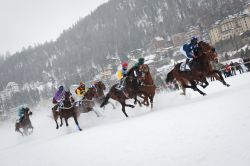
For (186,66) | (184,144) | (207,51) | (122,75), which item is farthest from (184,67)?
(184,144)

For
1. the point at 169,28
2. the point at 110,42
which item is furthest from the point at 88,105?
the point at 110,42

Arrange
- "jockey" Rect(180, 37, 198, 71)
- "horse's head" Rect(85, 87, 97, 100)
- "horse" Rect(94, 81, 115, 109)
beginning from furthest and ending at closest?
"horse" Rect(94, 81, 115, 109)
"horse's head" Rect(85, 87, 97, 100)
"jockey" Rect(180, 37, 198, 71)

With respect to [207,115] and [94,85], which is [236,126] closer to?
[207,115]

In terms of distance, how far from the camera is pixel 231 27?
116188 millimetres

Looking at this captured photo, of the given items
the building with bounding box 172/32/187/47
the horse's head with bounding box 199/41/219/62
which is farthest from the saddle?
the building with bounding box 172/32/187/47

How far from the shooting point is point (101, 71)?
543 feet

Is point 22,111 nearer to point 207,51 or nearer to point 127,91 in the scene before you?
point 127,91

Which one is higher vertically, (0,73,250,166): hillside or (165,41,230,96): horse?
(165,41,230,96): horse

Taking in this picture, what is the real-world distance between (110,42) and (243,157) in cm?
17925

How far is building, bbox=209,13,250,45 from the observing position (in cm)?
11294

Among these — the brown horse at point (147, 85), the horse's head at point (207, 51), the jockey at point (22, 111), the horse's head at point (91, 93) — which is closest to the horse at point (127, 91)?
the brown horse at point (147, 85)

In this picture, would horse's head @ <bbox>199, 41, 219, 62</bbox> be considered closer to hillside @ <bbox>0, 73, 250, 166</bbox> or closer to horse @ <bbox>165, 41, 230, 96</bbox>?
horse @ <bbox>165, 41, 230, 96</bbox>

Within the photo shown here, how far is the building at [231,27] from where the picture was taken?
113 meters

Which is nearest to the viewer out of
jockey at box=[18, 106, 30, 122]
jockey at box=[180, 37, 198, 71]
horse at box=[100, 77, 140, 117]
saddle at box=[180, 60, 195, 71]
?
jockey at box=[180, 37, 198, 71]
